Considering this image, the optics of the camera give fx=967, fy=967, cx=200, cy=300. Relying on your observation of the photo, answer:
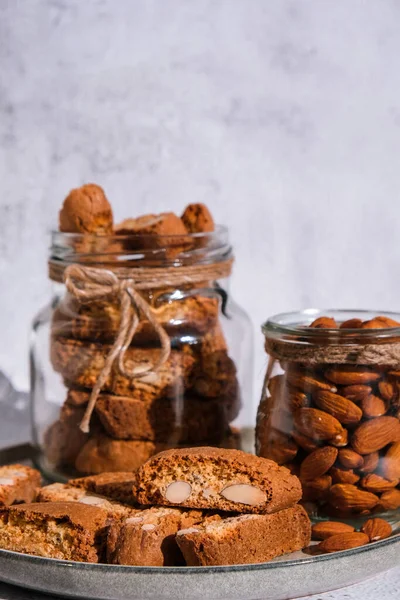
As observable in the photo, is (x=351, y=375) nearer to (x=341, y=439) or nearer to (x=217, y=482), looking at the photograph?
(x=341, y=439)

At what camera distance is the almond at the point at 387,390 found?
129cm

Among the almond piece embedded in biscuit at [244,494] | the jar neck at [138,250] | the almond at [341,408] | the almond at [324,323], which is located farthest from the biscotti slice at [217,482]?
the jar neck at [138,250]

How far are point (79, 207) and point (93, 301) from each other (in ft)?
0.50

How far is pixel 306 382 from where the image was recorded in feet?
4.33

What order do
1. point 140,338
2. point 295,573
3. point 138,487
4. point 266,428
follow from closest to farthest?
point 295,573 → point 138,487 → point 266,428 → point 140,338

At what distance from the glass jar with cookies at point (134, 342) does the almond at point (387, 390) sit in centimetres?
33

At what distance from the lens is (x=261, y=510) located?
1.18 m

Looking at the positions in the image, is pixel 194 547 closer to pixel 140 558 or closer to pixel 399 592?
pixel 140 558

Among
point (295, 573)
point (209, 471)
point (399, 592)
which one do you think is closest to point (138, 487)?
point (209, 471)

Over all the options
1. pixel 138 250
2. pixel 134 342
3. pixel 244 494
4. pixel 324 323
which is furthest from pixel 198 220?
pixel 244 494

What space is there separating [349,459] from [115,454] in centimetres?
39

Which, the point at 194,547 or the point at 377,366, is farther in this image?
the point at 377,366

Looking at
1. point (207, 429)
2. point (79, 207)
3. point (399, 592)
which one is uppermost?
point (79, 207)

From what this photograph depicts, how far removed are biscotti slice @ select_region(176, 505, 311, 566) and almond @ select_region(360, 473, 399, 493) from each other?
0.40ft
